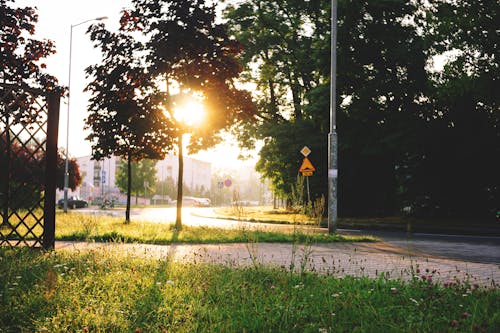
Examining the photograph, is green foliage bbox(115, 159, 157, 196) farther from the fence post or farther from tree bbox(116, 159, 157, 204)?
the fence post

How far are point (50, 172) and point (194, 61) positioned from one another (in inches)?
275

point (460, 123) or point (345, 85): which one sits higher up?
point (345, 85)

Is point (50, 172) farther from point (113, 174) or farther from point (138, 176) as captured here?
point (113, 174)

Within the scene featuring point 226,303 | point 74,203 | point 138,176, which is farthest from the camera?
point 138,176

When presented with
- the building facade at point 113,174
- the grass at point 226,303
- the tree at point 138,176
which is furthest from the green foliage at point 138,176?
the grass at point 226,303

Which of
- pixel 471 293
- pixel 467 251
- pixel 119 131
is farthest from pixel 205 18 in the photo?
pixel 471 293

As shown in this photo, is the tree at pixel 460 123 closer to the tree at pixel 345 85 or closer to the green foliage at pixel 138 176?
the tree at pixel 345 85

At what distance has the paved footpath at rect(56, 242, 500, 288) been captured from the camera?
21.7 feet

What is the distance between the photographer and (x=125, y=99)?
1553cm

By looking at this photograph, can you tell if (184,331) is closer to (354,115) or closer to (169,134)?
(169,134)

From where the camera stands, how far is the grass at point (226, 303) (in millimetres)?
3854

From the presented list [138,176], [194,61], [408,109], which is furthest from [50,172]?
[138,176]

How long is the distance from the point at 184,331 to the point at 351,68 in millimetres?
19413

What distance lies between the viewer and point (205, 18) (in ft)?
46.0
